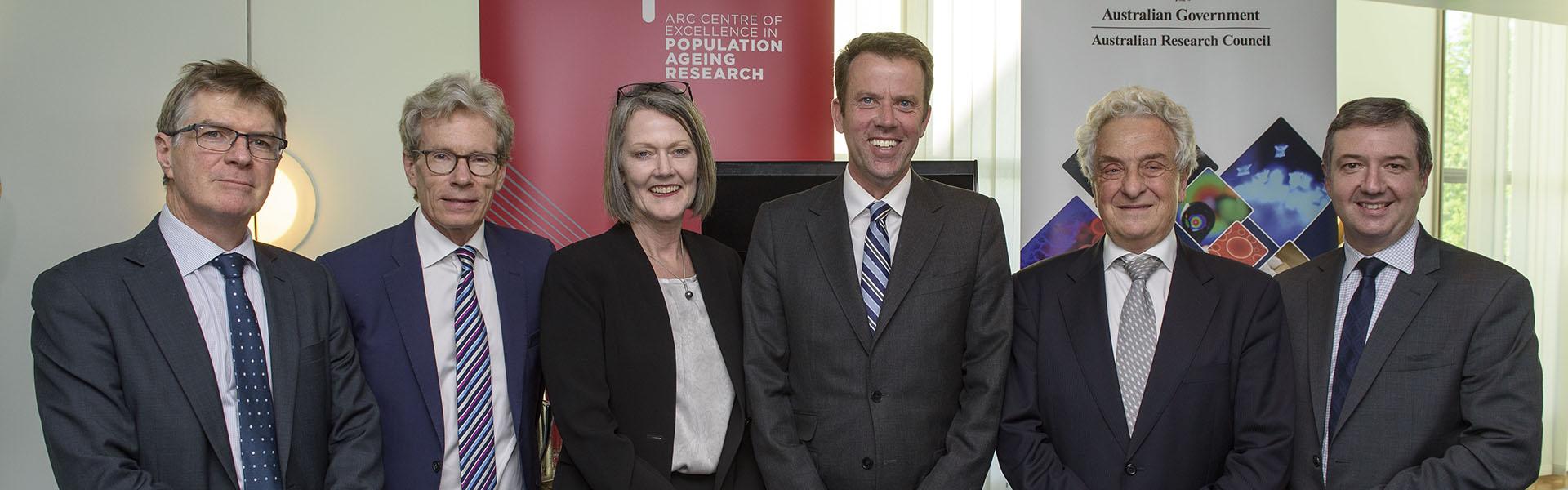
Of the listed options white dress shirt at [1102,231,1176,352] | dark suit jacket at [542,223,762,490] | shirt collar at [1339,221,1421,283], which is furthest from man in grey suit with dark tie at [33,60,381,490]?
shirt collar at [1339,221,1421,283]

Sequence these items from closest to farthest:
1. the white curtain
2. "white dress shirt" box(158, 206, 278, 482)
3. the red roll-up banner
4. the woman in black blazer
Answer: "white dress shirt" box(158, 206, 278, 482), the woman in black blazer, the red roll-up banner, the white curtain

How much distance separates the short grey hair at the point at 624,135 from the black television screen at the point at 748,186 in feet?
3.85

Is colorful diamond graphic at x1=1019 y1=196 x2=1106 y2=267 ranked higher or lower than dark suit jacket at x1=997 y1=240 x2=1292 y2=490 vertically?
higher

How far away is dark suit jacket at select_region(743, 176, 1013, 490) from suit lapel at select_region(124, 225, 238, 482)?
3.79 ft

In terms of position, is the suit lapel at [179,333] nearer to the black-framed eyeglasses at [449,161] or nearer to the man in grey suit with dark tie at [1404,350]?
the black-framed eyeglasses at [449,161]

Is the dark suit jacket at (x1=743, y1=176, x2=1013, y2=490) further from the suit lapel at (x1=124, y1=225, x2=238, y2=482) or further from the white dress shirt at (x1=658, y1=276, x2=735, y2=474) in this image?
the suit lapel at (x1=124, y1=225, x2=238, y2=482)

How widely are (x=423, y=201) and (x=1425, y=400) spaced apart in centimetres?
259

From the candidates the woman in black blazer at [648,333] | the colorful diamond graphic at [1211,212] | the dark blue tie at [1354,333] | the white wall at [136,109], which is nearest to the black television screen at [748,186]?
the woman in black blazer at [648,333]

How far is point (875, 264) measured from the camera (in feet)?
8.14

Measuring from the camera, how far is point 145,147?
4242 mm

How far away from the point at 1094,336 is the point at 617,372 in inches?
45.5

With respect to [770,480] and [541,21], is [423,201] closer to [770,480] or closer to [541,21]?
[770,480]

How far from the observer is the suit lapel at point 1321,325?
2650 millimetres

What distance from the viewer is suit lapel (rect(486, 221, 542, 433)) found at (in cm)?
256
